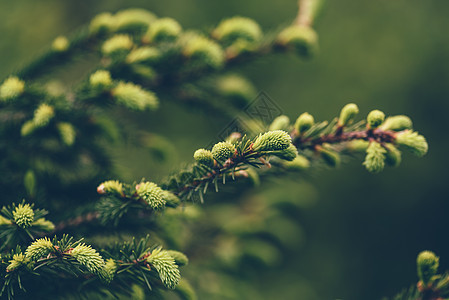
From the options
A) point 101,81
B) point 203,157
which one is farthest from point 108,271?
point 101,81

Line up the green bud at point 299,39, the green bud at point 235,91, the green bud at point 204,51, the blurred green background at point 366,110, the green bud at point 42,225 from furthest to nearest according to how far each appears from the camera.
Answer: the blurred green background at point 366,110
the green bud at point 235,91
the green bud at point 299,39
the green bud at point 204,51
the green bud at point 42,225

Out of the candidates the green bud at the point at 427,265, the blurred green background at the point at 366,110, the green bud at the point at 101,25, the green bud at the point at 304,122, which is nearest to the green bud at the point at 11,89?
the green bud at the point at 101,25

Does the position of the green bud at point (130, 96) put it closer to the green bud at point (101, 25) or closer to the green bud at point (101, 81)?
the green bud at point (101, 81)

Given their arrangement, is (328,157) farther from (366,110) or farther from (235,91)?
(366,110)

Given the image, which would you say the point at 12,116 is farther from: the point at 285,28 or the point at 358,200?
the point at 358,200

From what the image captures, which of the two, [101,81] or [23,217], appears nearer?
[23,217]

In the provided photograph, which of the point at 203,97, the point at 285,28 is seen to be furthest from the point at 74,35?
the point at 285,28
